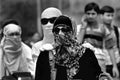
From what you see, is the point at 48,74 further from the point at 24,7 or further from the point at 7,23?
the point at 24,7

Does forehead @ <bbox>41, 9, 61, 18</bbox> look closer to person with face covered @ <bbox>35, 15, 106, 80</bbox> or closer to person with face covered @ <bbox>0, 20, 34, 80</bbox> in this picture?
person with face covered @ <bbox>0, 20, 34, 80</bbox>

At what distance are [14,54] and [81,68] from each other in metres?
3.11

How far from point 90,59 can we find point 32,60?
282cm

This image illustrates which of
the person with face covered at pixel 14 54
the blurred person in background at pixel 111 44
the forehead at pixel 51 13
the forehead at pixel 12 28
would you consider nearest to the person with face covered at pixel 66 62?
the forehead at pixel 51 13

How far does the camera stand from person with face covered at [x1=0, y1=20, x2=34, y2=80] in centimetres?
972

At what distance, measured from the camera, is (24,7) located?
2072cm

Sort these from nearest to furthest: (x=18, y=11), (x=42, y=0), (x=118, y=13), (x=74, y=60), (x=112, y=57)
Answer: (x=74, y=60) < (x=112, y=57) < (x=118, y=13) < (x=42, y=0) < (x=18, y=11)

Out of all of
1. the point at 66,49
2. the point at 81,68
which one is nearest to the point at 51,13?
the point at 66,49

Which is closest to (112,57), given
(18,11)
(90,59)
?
(90,59)

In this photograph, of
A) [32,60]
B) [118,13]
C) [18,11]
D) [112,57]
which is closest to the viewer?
[32,60]

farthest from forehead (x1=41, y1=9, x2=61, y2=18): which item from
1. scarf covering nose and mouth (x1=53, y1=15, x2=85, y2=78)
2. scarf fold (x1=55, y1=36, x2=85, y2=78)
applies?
scarf fold (x1=55, y1=36, x2=85, y2=78)

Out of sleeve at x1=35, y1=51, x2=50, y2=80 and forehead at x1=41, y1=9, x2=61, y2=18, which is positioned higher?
forehead at x1=41, y1=9, x2=61, y2=18

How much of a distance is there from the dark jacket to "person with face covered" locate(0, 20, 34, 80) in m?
2.61

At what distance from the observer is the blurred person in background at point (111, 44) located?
10.4 metres
